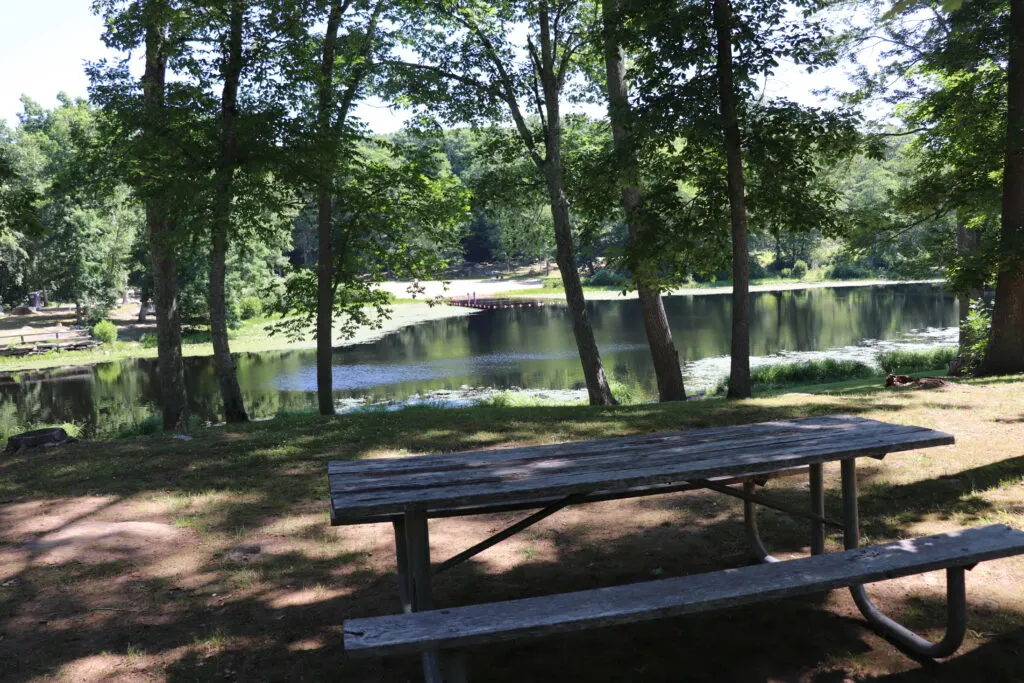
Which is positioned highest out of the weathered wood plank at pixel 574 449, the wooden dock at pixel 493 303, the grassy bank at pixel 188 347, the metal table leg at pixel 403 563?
the weathered wood plank at pixel 574 449

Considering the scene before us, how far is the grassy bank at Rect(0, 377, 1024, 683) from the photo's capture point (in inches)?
129

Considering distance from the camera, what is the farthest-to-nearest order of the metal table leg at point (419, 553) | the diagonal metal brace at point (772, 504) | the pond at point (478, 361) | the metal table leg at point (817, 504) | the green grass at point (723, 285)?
the green grass at point (723, 285) < the pond at point (478, 361) < the metal table leg at point (817, 504) < the diagonal metal brace at point (772, 504) < the metal table leg at point (419, 553)

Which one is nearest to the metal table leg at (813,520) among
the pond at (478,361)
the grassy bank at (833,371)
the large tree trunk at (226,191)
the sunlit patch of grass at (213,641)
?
the sunlit patch of grass at (213,641)

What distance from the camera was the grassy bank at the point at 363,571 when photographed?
3.27m

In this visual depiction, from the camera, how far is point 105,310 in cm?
4181

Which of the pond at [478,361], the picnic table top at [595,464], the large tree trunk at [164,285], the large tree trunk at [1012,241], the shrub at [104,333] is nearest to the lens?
the picnic table top at [595,464]

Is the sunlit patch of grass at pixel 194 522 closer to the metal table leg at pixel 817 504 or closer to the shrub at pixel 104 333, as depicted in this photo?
the metal table leg at pixel 817 504

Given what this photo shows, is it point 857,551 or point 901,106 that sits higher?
point 901,106

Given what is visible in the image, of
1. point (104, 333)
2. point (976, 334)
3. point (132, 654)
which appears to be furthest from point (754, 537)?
point (104, 333)

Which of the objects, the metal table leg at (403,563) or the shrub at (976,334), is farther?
the shrub at (976,334)

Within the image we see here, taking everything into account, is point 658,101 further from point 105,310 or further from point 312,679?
point 105,310

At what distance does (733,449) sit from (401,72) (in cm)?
1149

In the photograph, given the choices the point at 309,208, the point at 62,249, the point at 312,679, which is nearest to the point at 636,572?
the point at 312,679

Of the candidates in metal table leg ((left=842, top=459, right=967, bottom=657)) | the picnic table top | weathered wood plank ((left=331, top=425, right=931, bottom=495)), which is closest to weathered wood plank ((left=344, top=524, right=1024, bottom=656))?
metal table leg ((left=842, top=459, right=967, bottom=657))
